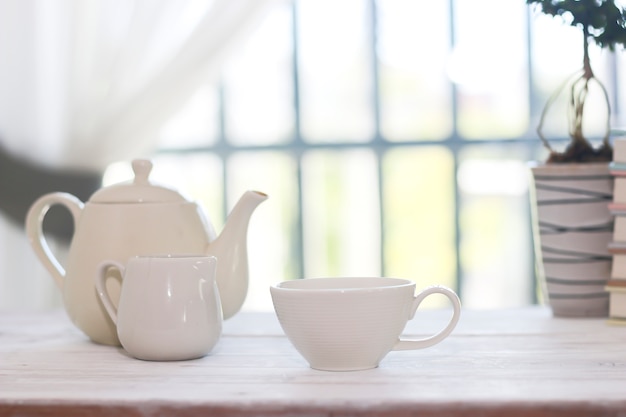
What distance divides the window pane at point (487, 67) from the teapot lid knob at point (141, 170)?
157 centimetres

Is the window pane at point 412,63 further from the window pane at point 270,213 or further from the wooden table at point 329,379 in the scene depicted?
the wooden table at point 329,379

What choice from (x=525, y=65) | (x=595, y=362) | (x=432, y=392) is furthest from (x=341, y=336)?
(x=525, y=65)

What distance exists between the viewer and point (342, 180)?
249 centimetres

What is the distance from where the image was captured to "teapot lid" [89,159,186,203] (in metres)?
0.96

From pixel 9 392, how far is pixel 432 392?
1.21 feet

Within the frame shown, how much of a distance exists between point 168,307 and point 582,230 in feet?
1.89

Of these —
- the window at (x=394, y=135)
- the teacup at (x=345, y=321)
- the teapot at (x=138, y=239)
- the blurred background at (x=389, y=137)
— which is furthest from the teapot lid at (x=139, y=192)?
the window at (x=394, y=135)

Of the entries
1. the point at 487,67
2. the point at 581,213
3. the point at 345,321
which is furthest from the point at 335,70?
the point at 345,321

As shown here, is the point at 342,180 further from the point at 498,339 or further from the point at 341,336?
the point at 341,336

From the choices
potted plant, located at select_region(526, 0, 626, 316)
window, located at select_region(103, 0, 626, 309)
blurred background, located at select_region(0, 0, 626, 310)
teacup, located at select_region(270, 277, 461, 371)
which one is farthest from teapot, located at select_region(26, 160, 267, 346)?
window, located at select_region(103, 0, 626, 309)

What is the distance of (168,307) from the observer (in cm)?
84

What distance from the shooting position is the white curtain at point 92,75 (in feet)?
7.07

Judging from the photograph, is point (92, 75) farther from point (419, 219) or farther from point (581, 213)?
point (581, 213)

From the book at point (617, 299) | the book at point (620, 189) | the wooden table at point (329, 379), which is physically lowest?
the wooden table at point (329, 379)
